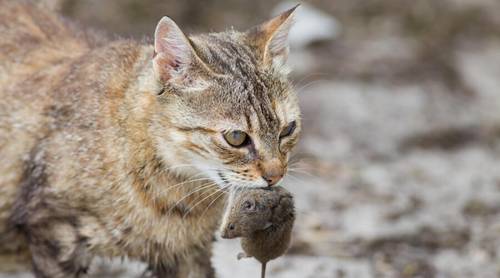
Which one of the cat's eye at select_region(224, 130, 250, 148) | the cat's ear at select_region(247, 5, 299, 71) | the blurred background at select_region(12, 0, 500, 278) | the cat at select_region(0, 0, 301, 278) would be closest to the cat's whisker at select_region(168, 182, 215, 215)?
the cat at select_region(0, 0, 301, 278)

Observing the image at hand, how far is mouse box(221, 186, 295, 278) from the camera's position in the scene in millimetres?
4457

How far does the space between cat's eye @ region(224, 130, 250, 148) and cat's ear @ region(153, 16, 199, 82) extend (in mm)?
430

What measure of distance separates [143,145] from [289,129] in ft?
2.57

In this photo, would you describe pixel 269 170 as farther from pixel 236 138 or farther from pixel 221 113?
pixel 221 113

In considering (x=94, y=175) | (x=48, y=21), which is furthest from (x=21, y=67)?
(x=94, y=175)

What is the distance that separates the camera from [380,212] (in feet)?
23.7

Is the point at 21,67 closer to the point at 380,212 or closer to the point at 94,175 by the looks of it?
the point at 94,175

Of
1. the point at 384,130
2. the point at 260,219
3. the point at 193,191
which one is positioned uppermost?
the point at 384,130

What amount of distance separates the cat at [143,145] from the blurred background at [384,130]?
76cm

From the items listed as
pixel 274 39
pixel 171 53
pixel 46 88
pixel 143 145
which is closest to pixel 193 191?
pixel 143 145

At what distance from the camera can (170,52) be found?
185 inches

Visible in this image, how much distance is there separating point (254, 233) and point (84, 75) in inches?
55.0

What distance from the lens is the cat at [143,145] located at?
182 inches

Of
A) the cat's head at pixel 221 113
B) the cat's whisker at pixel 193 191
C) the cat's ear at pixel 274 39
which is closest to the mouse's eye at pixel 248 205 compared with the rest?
the cat's head at pixel 221 113
